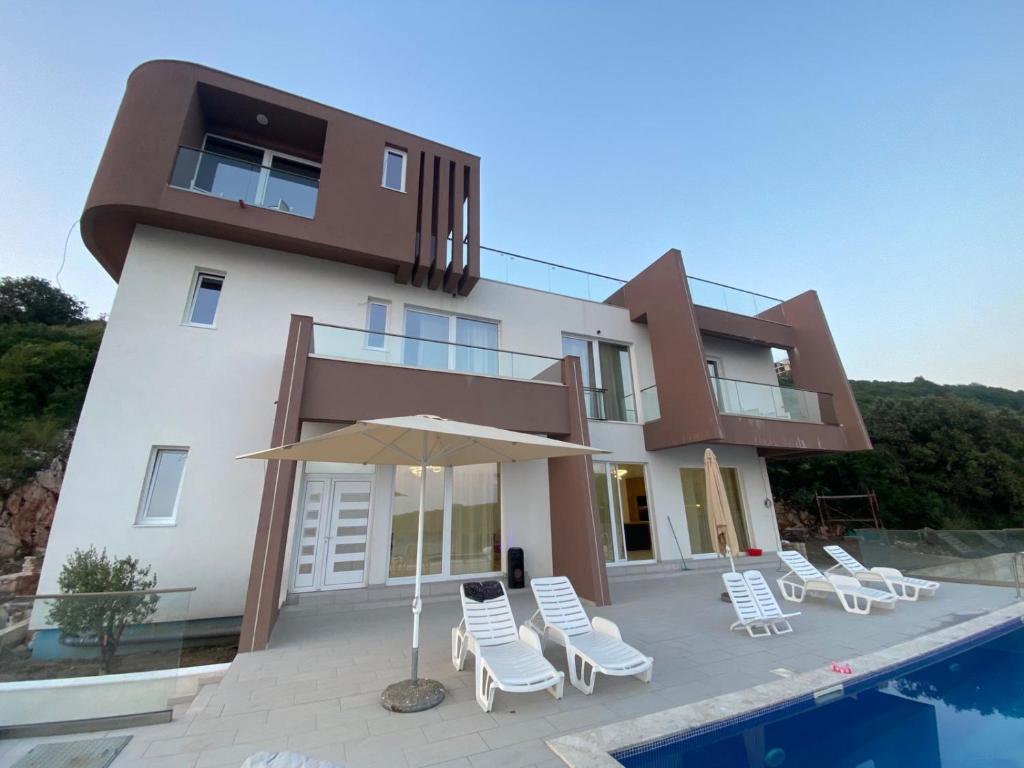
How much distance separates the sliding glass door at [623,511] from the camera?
1073cm

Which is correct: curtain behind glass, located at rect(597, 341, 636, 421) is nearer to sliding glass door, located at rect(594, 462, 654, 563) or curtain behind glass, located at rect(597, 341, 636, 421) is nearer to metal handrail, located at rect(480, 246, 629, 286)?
sliding glass door, located at rect(594, 462, 654, 563)

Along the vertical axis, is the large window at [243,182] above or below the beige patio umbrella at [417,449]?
above

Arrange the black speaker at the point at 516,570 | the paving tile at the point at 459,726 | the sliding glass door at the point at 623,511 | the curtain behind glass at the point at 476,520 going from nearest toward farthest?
the paving tile at the point at 459,726 < the black speaker at the point at 516,570 < the curtain behind glass at the point at 476,520 < the sliding glass door at the point at 623,511

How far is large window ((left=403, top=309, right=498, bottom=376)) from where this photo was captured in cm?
805

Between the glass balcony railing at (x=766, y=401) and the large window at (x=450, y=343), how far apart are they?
5900 mm

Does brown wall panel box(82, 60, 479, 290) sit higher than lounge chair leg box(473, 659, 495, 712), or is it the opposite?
brown wall panel box(82, 60, 479, 290)

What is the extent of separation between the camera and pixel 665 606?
7.39 m

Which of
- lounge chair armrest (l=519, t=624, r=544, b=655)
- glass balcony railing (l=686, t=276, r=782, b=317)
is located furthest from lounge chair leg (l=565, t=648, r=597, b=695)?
glass balcony railing (l=686, t=276, r=782, b=317)

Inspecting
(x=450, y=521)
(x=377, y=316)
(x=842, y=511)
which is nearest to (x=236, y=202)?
A: (x=377, y=316)

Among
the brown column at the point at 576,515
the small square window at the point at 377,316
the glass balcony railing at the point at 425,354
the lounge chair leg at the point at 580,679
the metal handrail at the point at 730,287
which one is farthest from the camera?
the metal handrail at the point at 730,287

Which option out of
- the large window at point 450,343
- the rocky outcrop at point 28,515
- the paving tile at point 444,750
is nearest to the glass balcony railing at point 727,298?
the large window at point 450,343

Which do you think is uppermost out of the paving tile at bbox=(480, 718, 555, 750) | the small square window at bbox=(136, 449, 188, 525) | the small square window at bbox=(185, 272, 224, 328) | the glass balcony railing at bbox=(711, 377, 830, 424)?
the small square window at bbox=(185, 272, 224, 328)

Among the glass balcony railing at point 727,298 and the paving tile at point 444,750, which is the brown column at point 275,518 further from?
the glass balcony railing at point 727,298

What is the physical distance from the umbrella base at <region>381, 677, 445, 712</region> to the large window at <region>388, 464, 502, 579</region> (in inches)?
176
